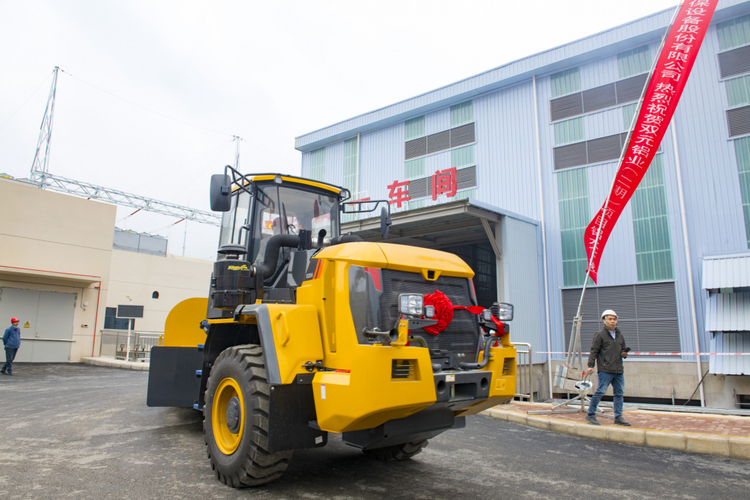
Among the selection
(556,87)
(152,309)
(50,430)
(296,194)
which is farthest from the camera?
(152,309)

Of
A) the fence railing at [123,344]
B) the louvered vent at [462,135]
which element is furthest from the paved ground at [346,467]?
the fence railing at [123,344]

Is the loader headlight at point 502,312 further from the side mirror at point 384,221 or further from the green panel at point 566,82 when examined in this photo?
the green panel at point 566,82

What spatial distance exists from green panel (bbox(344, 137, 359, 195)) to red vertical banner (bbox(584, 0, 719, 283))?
12678mm

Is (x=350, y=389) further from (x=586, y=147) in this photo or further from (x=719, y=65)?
(x=719, y=65)

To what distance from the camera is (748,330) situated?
11.2 metres

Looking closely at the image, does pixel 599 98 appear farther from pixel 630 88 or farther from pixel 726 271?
pixel 726 271

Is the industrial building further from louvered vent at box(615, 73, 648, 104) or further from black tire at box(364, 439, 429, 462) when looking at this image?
black tire at box(364, 439, 429, 462)

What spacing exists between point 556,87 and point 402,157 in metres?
6.26

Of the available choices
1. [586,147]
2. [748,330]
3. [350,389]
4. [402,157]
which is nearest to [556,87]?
[586,147]

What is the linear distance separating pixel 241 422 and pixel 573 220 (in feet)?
43.4

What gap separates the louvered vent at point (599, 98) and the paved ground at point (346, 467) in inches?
442

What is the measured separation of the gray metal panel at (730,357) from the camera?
37.4 ft

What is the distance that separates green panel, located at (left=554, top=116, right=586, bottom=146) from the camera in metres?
15.2

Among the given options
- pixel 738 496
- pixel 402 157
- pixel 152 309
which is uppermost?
pixel 402 157
